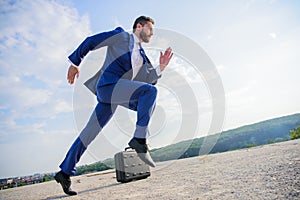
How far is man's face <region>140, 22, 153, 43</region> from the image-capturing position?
2.98 metres

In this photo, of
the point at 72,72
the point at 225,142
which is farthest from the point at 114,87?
the point at 225,142

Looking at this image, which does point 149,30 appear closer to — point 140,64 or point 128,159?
point 140,64

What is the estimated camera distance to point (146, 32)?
9.81 feet

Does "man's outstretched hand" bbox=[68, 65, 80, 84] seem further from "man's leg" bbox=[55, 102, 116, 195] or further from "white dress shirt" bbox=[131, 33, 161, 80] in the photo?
"white dress shirt" bbox=[131, 33, 161, 80]

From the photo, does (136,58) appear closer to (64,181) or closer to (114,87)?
(114,87)

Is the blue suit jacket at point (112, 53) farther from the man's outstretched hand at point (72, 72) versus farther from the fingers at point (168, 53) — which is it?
the fingers at point (168, 53)

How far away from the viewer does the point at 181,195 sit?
163 centimetres

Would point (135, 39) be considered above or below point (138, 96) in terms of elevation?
above

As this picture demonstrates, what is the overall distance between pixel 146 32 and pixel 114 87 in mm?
851

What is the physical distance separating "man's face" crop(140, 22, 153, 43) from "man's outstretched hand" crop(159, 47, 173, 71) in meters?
0.26

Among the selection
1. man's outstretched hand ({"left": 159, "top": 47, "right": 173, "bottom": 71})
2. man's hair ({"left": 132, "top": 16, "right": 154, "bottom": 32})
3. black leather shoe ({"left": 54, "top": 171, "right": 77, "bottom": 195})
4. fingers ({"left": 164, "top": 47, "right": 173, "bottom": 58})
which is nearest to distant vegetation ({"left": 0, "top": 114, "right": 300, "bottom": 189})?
black leather shoe ({"left": 54, "top": 171, "right": 77, "bottom": 195})

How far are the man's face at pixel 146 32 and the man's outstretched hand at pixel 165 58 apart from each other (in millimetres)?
262

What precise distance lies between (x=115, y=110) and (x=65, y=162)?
781mm

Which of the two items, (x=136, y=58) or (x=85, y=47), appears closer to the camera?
(x=85, y=47)
